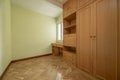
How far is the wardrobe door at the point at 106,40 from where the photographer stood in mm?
1620

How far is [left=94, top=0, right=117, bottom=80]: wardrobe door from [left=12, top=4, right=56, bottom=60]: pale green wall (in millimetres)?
3320

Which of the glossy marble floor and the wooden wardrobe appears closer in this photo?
the wooden wardrobe

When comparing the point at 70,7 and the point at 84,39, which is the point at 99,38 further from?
the point at 70,7

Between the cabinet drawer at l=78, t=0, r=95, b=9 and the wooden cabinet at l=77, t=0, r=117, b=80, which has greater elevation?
the cabinet drawer at l=78, t=0, r=95, b=9

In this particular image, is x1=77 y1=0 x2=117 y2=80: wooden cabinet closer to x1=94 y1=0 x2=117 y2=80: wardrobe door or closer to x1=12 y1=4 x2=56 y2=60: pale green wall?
x1=94 y1=0 x2=117 y2=80: wardrobe door

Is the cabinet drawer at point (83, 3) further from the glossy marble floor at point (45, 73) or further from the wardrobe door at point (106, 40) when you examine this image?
the glossy marble floor at point (45, 73)

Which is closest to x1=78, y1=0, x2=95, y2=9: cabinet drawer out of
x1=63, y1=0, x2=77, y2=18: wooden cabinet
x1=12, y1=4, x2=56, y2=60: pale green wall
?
x1=63, y1=0, x2=77, y2=18: wooden cabinet

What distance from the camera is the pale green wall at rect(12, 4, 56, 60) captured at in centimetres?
381

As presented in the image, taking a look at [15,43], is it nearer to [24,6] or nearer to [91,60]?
[24,6]

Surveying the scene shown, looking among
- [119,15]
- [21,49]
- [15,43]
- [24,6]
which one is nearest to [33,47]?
[21,49]

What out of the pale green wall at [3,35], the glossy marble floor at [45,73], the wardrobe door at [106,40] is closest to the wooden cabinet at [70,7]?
the wardrobe door at [106,40]

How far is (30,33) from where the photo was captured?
14.3ft

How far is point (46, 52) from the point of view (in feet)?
16.8

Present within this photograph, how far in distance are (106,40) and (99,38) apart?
0.18 meters
